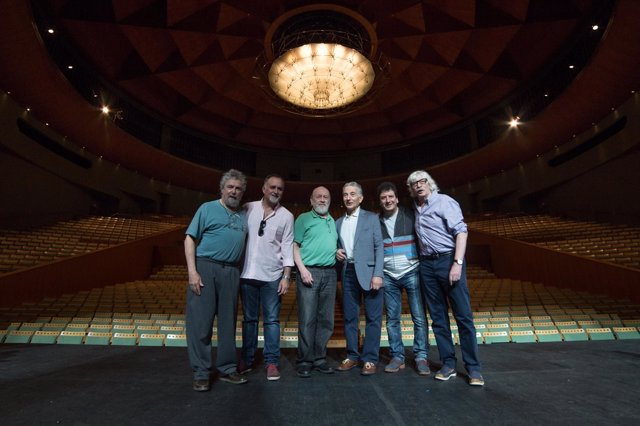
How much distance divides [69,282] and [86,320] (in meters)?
3.49

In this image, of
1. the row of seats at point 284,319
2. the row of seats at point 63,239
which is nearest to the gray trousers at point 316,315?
the row of seats at point 284,319

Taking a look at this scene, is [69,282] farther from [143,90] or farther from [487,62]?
[487,62]

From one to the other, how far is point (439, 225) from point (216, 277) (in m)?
1.34

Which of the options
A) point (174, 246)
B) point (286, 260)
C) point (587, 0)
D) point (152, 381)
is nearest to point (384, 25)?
point (587, 0)

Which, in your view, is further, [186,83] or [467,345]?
[186,83]

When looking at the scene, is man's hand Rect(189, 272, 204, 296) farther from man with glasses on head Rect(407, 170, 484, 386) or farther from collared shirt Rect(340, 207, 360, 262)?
man with glasses on head Rect(407, 170, 484, 386)

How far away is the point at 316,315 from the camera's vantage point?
77.9 inches

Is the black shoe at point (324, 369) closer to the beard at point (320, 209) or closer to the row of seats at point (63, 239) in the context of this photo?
the beard at point (320, 209)

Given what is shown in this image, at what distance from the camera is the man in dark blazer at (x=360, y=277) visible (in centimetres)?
194

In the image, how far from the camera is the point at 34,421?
1.15 m

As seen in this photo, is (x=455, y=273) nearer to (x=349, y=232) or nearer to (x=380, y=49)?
(x=349, y=232)

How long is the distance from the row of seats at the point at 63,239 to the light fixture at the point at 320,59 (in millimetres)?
6130

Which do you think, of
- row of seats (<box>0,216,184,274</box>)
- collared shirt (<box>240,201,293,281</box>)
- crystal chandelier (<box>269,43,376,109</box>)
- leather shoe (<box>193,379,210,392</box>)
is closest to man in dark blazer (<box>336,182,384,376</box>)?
collared shirt (<box>240,201,293,281</box>)

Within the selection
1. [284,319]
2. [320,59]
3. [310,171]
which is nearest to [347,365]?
[284,319]
